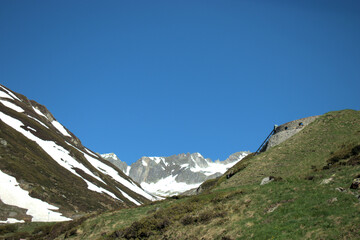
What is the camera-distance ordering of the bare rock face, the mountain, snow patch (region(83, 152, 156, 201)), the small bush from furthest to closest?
snow patch (region(83, 152, 156, 201)), the mountain, the bare rock face, the small bush

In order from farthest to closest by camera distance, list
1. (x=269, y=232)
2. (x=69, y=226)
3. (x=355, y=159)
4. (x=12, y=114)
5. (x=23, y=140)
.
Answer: (x=12, y=114), (x=23, y=140), (x=69, y=226), (x=355, y=159), (x=269, y=232)

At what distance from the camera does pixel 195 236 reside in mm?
20891

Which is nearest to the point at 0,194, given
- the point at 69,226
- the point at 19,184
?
the point at 19,184

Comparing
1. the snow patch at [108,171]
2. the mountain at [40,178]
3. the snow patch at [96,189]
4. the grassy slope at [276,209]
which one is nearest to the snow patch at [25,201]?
the mountain at [40,178]

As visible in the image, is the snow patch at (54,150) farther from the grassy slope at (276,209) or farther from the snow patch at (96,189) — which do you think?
the grassy slope at (276,209)

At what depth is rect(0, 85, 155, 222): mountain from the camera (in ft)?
202

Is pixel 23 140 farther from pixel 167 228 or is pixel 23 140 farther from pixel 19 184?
pixel 167 228

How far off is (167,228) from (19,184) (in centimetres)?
5479

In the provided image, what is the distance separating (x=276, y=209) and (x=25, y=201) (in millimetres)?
57824

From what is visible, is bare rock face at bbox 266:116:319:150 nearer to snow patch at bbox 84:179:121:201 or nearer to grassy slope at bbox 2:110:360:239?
grassy slope at bbox 2:110:360:239

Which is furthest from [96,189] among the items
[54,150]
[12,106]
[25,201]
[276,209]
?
[276,209]

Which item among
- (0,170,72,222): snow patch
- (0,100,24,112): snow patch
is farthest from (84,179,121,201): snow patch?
(0,100,24,112): snow patch

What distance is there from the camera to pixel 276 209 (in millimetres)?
20375

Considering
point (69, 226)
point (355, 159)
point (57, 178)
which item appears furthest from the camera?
point (57, 178)
